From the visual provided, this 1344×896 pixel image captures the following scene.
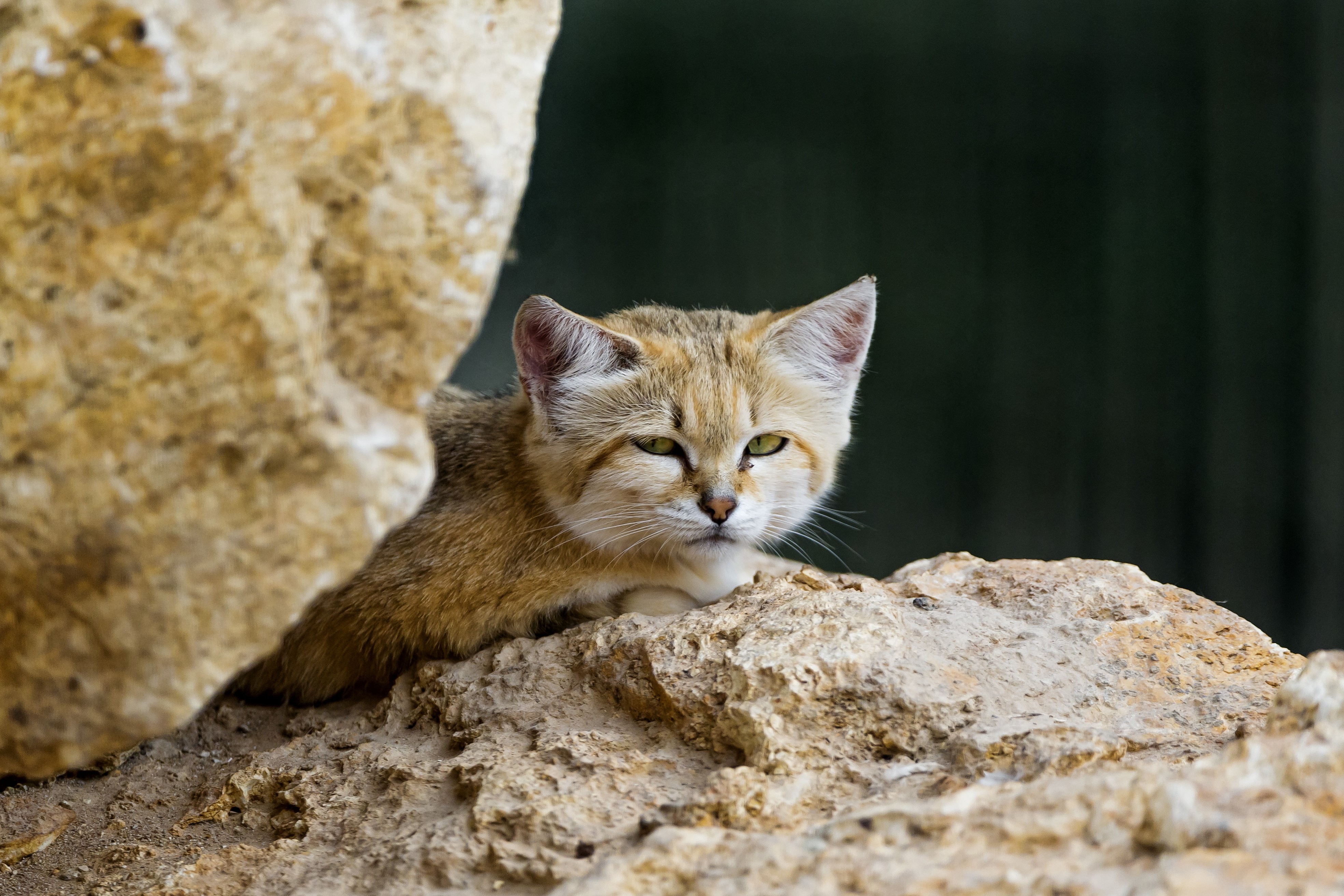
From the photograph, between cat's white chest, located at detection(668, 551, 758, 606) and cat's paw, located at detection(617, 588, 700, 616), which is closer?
cat's paw, located at detection(617, 588, 700, 616)

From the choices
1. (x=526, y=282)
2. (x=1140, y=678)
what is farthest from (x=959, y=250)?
(x=1140, y=678)

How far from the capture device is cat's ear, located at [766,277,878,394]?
2547 millimetres

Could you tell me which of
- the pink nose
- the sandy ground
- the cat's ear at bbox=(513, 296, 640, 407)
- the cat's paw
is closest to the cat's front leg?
the cat's paw

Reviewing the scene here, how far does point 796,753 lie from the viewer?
165 centimetres

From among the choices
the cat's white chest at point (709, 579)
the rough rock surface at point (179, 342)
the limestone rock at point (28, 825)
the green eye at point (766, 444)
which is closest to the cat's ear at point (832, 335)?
the green eye at point (766, 444)

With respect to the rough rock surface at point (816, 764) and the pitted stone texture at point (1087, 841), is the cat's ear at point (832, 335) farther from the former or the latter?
the pitted stone texture at point (1087, 841)

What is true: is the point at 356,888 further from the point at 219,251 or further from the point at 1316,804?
the point at 1316,804

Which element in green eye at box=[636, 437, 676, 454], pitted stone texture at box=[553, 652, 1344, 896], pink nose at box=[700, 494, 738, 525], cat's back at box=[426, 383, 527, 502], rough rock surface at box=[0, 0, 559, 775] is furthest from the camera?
cat's back at box=[426, 383, 527, 502]

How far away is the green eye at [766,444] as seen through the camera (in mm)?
2486

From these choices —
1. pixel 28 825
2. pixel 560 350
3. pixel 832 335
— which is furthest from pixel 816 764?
pixel 28 825

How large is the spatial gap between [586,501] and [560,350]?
0.32 m

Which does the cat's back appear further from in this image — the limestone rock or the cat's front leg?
the limestone rock

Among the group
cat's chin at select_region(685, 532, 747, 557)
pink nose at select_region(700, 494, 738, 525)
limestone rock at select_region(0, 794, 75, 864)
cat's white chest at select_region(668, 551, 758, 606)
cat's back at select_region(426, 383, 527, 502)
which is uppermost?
cat's back at select_region(426, 383, 527, 502)

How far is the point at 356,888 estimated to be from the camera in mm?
1556
